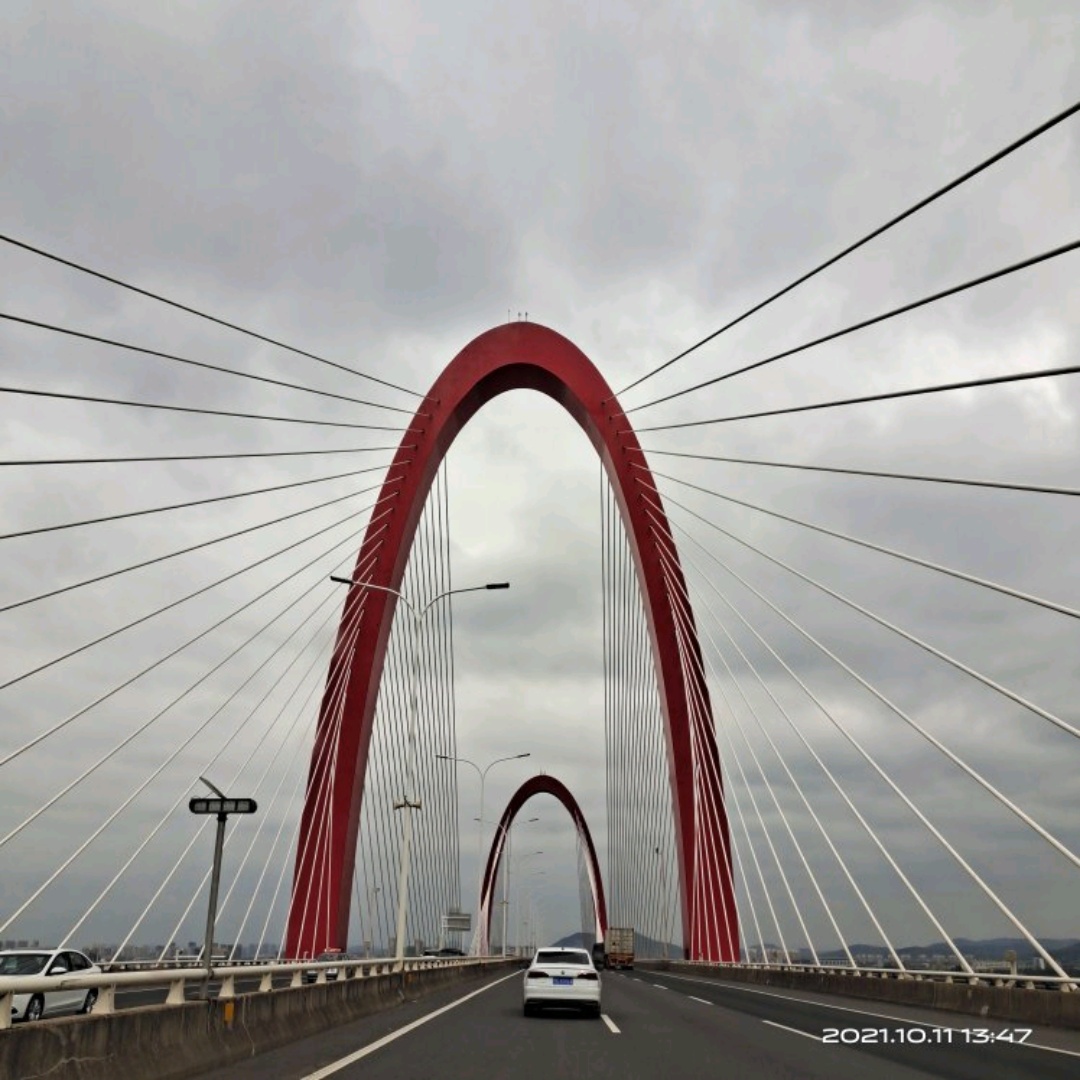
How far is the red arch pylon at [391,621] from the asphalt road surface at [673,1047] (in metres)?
12.6

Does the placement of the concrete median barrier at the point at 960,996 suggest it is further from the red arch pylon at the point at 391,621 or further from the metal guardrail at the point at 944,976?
the red arch pylon at the point at 391,621

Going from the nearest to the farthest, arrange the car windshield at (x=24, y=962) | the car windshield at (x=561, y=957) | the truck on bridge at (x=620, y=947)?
the car windshield at (x=24, y=962)
the car windshield at (x=561, y=957)
the truck on bridge at (x=620, y=947)

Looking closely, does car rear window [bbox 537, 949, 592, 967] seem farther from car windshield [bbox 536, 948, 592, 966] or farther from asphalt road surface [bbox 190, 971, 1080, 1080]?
asphalt road surface [bbox 190, 971, 1080, 1080]

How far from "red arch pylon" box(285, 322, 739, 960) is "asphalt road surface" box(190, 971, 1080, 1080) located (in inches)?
497

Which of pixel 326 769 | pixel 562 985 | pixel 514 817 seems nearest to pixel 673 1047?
pixel 562 985

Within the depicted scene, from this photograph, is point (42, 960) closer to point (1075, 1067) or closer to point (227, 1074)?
point (227, 1074)

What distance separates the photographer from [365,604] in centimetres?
3606

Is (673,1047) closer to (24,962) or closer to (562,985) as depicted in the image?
(562,985)

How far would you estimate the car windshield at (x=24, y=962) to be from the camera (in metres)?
20.1

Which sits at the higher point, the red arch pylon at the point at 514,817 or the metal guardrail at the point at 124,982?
the red arch pylon at the point at 514,817

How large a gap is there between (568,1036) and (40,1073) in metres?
9.72

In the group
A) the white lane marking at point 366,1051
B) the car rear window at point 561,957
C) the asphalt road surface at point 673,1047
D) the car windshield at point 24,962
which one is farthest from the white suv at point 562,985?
the car windshield at point 24,962

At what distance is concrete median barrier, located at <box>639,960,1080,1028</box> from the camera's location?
1841cm

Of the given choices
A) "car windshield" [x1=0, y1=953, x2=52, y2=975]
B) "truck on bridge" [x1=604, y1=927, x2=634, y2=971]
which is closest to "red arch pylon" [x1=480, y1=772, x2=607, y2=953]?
"truck on bridge" [x1=604, y1=927, x2=634, y2=971]
